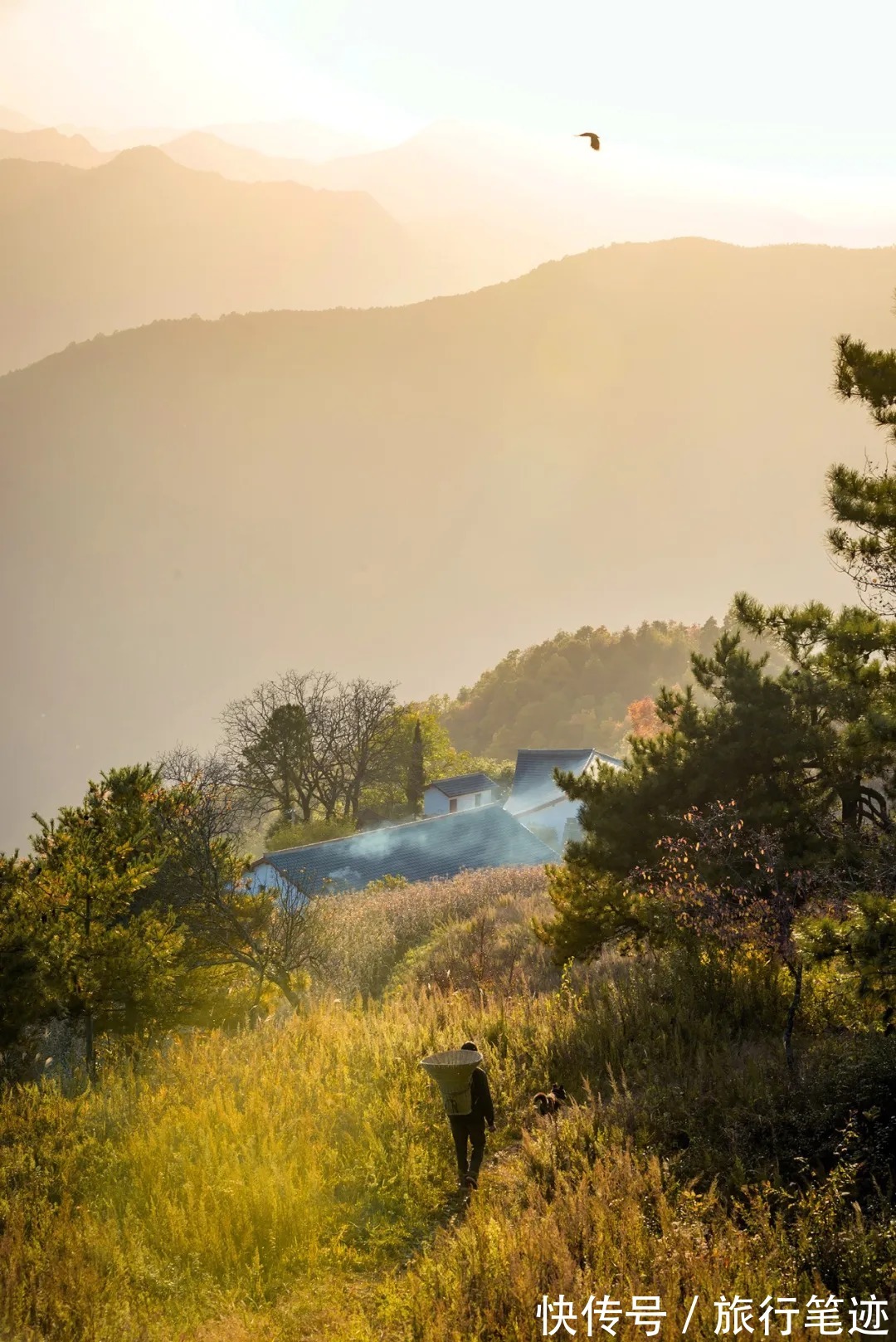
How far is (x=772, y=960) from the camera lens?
10375 millimetres

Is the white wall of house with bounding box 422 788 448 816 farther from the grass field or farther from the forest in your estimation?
the grass field

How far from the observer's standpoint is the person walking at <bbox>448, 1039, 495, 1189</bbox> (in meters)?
6.55

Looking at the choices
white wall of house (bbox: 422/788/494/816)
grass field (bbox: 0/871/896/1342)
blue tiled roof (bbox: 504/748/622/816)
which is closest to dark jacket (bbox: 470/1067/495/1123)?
grass field (bbox: 0/871/896/1342)

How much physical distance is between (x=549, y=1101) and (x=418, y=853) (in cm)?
3447

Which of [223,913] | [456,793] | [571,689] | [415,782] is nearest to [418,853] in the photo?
[415,782]

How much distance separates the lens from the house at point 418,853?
39000mm

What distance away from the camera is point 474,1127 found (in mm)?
6605

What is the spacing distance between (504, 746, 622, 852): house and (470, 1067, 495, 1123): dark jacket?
4917 cm

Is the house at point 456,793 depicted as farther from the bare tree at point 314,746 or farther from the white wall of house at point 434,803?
the bare tree at point 314,746

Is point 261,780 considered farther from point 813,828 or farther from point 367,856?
point 813,828

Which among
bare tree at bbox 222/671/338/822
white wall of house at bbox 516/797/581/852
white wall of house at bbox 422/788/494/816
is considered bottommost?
white wall of house at bbox 516/797/581/852

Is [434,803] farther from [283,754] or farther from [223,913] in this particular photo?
[223,913]

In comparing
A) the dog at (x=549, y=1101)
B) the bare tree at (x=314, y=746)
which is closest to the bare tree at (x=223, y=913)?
the dog at (x=549, y=1101)

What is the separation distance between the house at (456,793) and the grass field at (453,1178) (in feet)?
176
